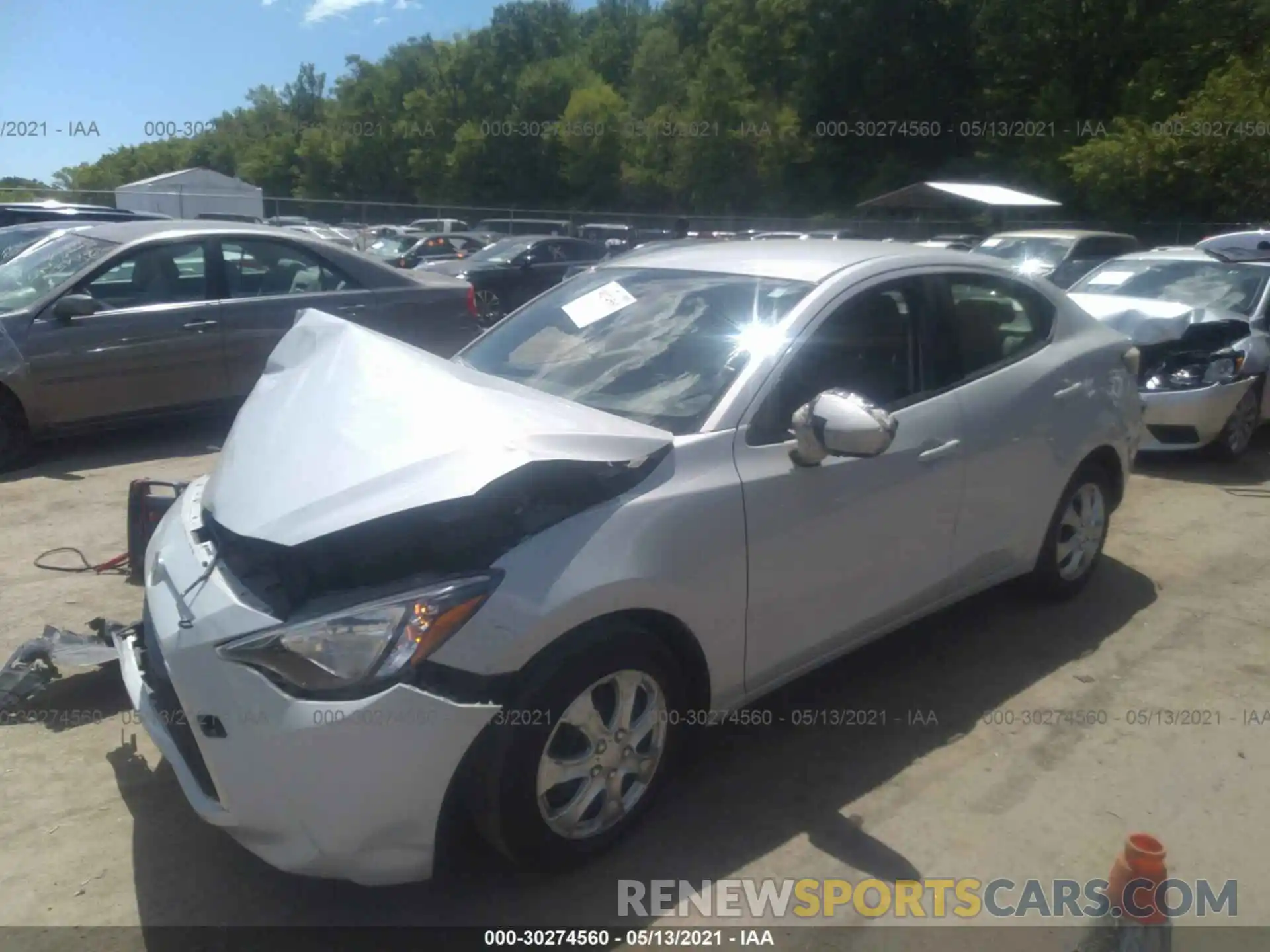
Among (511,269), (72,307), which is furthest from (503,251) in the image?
(72,307)

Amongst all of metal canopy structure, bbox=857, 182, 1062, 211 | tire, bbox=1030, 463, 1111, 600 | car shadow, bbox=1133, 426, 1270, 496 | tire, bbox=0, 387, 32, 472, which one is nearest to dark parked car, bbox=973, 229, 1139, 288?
metal canopy structure, bbox=857, 182, 1062, 211

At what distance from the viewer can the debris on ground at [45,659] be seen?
3.84 metres

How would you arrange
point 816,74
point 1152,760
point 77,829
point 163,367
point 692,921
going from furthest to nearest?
point 816,74, point 163,367, point 1152,760, point 77,829, point 692,921

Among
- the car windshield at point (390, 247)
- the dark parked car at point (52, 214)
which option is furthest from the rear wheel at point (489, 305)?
the car windshield at point (390, 247)

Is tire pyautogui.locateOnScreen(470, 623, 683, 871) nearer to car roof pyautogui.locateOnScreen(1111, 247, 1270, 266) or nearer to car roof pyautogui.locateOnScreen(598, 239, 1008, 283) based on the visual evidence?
car roof pyautogui.locateOnScreen(598, 239, 1008, 283)

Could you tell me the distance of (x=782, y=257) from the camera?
4.14 m

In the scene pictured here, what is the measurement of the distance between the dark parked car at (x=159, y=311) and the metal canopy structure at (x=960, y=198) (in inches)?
489

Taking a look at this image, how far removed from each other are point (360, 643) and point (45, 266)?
6.69m

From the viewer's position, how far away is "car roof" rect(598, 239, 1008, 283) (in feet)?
13.1

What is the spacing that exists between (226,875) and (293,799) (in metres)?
0.72

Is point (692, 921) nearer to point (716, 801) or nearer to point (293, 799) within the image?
point (716, 801)

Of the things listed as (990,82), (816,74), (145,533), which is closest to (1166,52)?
(990,82)

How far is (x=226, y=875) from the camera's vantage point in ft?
10.2

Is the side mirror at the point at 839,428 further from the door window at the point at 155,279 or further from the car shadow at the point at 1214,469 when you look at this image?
the door window at the point at 155,279
